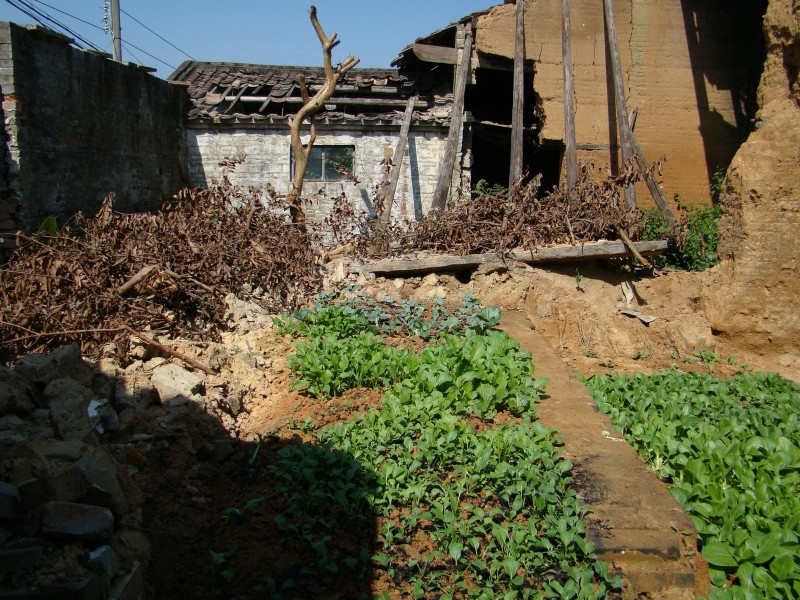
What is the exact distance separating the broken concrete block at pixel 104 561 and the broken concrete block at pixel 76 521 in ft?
0.21

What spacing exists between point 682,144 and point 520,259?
4857mm

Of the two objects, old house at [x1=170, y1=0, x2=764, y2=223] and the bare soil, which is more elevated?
old house at [x1=170, y1=0, x2=764, y2=223]

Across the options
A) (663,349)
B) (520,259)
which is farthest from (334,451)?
(663,349)

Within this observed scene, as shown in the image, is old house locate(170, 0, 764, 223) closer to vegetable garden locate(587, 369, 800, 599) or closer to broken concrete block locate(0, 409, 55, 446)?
vegetable garden locate(587, 369, 800, 599)

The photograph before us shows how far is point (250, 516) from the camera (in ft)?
11.1

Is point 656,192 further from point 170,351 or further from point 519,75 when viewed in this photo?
point 170,351

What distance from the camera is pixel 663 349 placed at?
24.4ft

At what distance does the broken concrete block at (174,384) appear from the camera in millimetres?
4496

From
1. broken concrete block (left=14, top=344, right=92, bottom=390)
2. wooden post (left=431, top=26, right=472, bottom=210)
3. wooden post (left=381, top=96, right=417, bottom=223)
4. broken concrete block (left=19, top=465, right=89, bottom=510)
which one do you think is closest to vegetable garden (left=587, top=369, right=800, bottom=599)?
broken concrete block (left=19, top=465, right=89, bottom=510)

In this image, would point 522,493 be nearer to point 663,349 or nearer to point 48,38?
point 663,349

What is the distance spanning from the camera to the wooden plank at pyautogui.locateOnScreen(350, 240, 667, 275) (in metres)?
7.50

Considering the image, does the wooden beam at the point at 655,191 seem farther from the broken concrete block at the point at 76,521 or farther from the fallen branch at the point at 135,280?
the broken concrete block at the point at 76,521

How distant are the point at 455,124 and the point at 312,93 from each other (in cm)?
354

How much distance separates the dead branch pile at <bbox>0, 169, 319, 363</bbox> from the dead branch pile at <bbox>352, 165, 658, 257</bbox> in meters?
1.37
